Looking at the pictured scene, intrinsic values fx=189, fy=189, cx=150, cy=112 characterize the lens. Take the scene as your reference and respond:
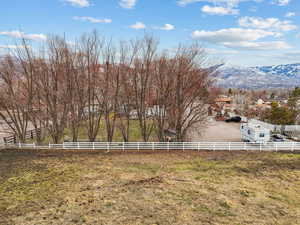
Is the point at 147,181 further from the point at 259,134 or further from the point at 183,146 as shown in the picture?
the point at 259,134

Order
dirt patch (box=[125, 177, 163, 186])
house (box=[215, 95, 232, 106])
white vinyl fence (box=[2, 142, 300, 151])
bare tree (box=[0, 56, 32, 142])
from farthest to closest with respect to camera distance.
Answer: house (box=[215, 95, 232, 106]), bare tree (box=[0, 56, 32, 142]), white vinyl fence (box=[2, 142, 300, 151]), dirt patch (box=[125, 177, 163, 186])

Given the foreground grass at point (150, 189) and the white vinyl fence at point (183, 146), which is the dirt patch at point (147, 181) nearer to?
the foreground grass at point (150, 189)

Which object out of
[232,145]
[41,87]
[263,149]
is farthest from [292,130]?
[41,87]

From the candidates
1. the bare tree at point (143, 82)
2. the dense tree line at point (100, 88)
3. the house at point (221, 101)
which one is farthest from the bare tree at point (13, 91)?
the house at point (221, 101)

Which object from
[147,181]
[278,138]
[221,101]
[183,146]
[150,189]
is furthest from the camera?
[221,101]

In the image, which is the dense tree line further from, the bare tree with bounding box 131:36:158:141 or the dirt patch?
the dirt patch

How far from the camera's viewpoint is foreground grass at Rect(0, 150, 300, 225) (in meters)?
5.92

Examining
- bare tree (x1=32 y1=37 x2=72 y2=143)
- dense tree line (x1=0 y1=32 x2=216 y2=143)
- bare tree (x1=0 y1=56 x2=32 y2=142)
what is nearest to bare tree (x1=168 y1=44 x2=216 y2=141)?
dense tree line (x1=0 y1=32 x2=216 y2=143)

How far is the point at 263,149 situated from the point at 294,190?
6606 millimetres

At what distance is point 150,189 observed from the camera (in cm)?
772

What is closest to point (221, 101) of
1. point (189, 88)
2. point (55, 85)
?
point (189, 88)

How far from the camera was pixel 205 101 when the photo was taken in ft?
48.0

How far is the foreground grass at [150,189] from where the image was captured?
5.92 metres

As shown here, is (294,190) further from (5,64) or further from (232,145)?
(5,64)
